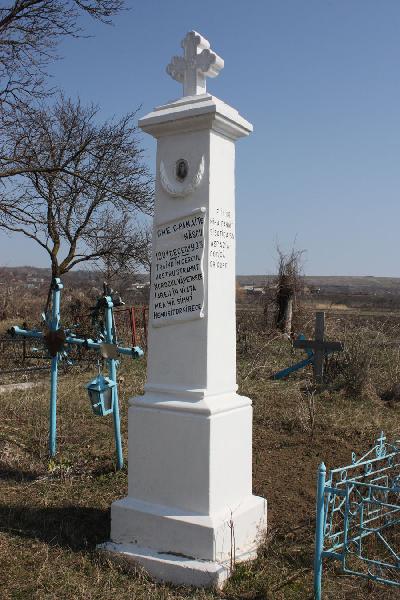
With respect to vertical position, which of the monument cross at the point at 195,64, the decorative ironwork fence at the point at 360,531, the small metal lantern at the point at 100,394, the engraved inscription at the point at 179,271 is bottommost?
the decorative ironwork fence at the point at 360,531

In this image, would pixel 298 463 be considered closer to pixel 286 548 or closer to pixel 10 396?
pixel 286 548

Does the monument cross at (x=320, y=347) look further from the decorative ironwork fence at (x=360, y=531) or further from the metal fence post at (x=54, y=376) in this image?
the decorative ironwork fence at (x=360, y=531)

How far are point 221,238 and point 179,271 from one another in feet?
1.13

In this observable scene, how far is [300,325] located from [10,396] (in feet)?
31.5

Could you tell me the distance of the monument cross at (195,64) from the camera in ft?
14.0

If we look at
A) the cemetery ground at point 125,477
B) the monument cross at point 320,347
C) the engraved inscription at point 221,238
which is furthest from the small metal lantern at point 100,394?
A: the monument cross at point 320,347

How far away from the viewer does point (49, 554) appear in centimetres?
404

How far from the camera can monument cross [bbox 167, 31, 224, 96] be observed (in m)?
4.27

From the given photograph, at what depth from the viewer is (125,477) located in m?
5.55

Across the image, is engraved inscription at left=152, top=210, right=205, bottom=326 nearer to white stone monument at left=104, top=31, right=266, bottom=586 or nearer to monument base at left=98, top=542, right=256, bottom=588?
white stone monument at left=104, top=31, right=266, bottom=586

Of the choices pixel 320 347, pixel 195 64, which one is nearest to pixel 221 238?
pixel 195 64

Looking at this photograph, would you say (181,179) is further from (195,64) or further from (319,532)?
(319,532)

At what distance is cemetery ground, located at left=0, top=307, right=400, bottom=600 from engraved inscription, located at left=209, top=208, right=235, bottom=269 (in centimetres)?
183

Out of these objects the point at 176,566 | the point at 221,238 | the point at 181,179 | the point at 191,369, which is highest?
the point at 181,179
